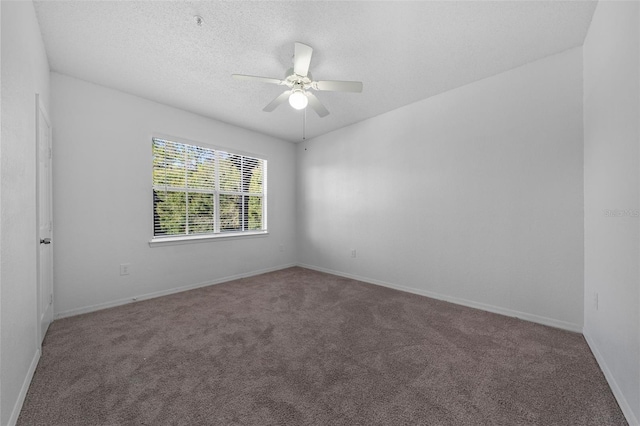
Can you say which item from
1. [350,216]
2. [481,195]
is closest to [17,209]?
[350,216]

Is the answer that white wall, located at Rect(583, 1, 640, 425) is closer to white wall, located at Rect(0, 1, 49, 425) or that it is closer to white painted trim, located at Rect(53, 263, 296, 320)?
white wall, located at Rect(0, 1, 49, 425)

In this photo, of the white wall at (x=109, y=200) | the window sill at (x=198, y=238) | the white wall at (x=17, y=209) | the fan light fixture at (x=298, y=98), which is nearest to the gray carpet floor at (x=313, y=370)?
the white wall at (x=17, y=209)

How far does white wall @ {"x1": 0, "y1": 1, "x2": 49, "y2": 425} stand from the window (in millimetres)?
1543

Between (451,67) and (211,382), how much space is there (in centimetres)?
332

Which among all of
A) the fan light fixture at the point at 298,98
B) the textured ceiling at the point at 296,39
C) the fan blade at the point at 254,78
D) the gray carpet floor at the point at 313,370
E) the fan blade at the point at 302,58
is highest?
the textured ceiling at the point at 296,39

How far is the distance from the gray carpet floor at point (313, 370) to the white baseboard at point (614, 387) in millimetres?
36

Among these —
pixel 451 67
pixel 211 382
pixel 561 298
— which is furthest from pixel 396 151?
pixel 211 382

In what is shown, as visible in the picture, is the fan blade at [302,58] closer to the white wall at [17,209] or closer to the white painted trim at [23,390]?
the white wall at [17,209]

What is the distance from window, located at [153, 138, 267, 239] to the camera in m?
3.29

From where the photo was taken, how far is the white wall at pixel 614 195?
4.28 ft

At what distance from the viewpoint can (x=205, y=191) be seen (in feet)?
12.1

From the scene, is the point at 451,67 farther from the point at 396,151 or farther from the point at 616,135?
the point at 616,135

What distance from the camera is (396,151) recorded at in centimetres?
343

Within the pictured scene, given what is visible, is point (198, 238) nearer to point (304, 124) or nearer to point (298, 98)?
point (304, 124)
